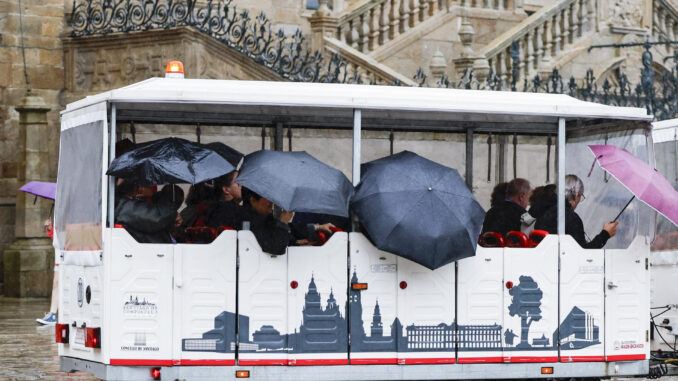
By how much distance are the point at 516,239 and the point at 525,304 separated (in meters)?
0.62

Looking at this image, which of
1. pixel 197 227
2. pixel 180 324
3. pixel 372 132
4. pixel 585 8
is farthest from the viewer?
pixel 585 8

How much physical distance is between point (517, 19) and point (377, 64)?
7532 mm

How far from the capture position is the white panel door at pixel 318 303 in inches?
413

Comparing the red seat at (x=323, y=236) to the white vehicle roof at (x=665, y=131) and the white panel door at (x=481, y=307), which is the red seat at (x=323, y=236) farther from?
the white vehicle roof at (x=665, y=131)

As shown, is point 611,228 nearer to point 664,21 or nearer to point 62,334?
point 62,334

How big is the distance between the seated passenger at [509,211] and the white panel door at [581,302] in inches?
38.1

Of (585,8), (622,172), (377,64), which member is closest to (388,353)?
(622,172)

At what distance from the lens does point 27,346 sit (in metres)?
15.6

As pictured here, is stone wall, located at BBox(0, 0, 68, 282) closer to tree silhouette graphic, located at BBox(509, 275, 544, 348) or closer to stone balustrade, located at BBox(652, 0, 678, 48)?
tree silhouette graphic, located at BBox(509, 275, 544, 348)

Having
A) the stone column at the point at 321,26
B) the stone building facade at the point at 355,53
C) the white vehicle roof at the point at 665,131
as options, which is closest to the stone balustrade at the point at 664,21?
the stone building facade at the point at 355,53

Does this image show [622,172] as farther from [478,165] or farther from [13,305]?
[13,305]

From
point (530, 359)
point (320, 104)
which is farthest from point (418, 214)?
point (530, 359)

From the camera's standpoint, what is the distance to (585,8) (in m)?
31.0

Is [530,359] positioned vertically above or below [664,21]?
below
